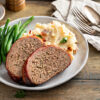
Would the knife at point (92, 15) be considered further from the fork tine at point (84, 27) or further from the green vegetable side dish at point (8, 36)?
the green vegetable side dish at point (8, 36)

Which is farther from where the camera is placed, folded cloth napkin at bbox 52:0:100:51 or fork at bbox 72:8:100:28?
folded cloth napkin at bbox 52:0:100:51

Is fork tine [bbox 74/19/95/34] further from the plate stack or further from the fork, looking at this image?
the plate stack


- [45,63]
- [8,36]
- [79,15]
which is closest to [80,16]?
[79,15]

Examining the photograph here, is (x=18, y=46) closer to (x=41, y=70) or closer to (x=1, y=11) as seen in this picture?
(x=41, y=70)

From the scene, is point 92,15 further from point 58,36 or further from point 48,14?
point 58,36

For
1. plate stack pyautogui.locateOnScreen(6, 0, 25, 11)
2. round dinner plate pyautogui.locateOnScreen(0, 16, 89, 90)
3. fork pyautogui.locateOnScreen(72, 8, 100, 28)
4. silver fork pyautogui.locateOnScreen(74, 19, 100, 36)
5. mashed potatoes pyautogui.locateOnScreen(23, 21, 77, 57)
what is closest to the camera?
round dinner plate pyautogui.locateOnScreen(0, 16, 89, 90)

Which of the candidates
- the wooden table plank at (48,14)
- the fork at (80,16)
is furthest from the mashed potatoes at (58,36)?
the fork at (80,16)

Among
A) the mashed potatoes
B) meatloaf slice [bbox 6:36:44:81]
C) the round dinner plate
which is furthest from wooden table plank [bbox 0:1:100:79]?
meatloaf slice [bbox 6:36:44:81]
